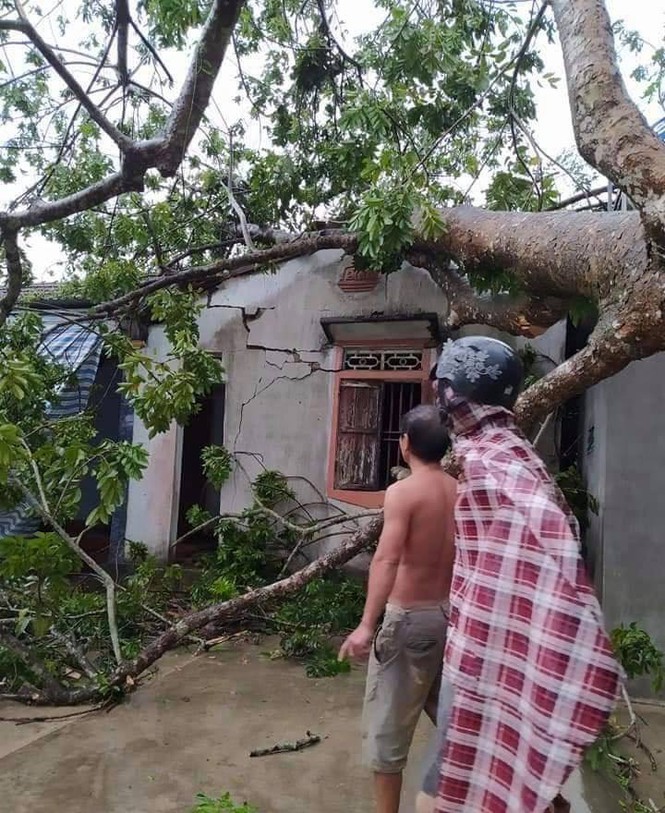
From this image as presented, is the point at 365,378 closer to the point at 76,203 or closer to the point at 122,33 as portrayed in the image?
the point at 76,203

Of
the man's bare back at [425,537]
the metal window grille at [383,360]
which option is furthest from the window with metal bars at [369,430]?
the man's bare back at [425,537]

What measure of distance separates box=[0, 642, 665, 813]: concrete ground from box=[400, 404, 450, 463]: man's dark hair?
5.23 ft

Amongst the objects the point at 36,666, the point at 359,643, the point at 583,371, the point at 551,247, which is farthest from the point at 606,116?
the point at 36,666

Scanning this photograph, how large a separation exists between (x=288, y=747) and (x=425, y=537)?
1834 mm

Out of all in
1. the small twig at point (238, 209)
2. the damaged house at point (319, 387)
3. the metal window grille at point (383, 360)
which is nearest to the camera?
the small twig at point (238, 209)

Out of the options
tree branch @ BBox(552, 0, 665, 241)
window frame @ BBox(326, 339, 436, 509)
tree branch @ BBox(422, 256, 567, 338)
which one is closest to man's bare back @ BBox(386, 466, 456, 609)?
tree branch @ BBox(552, 0, 665, 241)

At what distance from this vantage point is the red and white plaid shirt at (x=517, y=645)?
1.55 m

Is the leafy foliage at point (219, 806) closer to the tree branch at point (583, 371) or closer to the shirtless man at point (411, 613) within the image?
the shirtless man at point (411, 613)

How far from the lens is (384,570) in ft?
8.25

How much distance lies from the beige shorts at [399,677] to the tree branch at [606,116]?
169cm

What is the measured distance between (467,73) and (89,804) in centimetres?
578

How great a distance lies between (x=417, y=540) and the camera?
2.61 meters

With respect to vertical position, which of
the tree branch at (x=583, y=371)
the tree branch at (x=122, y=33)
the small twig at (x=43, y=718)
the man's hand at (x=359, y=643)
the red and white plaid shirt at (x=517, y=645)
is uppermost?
the tree branch at (x=122, y=33)

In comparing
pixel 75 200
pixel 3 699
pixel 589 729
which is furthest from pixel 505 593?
pixel 75 200
